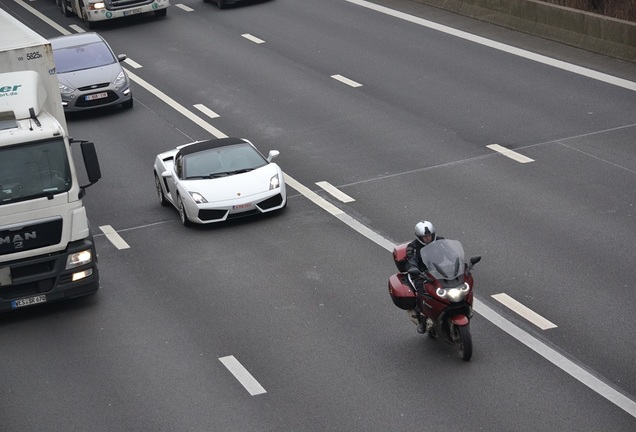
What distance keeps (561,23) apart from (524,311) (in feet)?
54.7

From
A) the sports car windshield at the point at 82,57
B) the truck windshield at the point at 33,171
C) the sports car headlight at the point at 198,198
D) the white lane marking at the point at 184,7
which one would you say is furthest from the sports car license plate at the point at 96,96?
the truck windshield at the point at 33,171

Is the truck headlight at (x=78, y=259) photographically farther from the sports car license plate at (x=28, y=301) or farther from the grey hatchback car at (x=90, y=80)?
the grey hatchback car at (x=90, y=80)

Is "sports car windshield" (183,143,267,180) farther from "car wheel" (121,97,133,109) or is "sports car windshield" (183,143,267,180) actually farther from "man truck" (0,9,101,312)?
"car wheel" (121,97,133,109)

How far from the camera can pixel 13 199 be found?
1642 cm

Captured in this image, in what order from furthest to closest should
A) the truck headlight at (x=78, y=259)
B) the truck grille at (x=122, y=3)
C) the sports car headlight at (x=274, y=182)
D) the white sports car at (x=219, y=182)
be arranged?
the truck grille at (x=122, y=3) → the sports car headlight at (x=274, y=182) → the white sports car at (x=219, y=182) → the truck headlight at (x=78, y=259)

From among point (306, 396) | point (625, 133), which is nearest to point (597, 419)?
point (306, 396)

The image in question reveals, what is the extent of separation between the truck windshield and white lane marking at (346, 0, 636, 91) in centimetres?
1458

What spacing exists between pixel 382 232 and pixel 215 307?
375 cm

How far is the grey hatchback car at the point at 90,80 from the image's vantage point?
28.9m

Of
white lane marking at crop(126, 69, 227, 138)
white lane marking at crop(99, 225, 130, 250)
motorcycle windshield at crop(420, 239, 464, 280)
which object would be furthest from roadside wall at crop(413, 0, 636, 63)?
motorcycle windshield at crop(420, 239, 464, 280)

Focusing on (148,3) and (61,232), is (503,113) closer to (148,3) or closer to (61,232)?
(61,232)

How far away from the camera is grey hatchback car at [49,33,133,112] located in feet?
94.8

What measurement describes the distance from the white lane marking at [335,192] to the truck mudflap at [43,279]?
5.69 meters

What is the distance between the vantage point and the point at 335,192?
71.7ft
